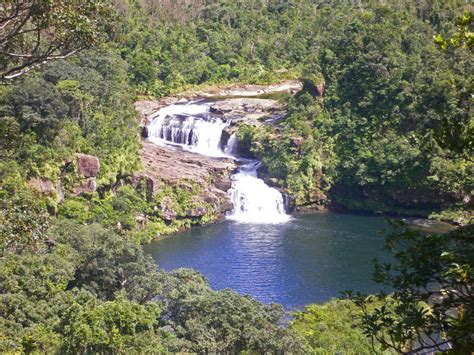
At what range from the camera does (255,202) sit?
39562 mm

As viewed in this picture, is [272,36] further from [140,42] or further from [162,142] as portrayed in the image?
[162,142]

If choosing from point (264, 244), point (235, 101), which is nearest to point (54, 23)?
point (264, 244)

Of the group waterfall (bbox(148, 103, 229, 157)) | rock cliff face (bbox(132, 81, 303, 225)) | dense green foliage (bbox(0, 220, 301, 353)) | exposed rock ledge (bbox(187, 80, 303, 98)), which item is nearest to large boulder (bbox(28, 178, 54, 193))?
Result: rock cliff face (bbox(132, 81, 303, 225))

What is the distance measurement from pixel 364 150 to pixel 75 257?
944 inches

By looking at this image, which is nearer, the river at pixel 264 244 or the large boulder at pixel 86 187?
the river at pixel 264 244

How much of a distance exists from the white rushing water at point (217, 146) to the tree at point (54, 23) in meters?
29.0

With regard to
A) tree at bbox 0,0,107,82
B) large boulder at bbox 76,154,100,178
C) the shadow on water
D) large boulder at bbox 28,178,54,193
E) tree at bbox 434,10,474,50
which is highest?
tree at bbox 0,0,107,82

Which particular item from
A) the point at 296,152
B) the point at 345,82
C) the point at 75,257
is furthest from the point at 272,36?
the point at 75,257

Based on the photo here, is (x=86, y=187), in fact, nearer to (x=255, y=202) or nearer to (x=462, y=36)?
(x=255, y=202)

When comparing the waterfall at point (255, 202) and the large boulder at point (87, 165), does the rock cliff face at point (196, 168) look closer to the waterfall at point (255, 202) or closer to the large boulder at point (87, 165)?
the waterfall at point (255, 202)

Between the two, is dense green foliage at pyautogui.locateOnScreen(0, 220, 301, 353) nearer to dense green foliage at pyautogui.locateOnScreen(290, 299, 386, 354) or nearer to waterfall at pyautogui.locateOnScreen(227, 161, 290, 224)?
dense green foliage at pyautogui.locateOnScreen(290, 299, 386, 354)

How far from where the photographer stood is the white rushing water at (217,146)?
3944 centimetres

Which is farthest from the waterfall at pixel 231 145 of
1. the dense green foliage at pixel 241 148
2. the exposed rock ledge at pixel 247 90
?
the exposed rock ledge at pixel 247 90

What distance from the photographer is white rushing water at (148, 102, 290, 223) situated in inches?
1553
